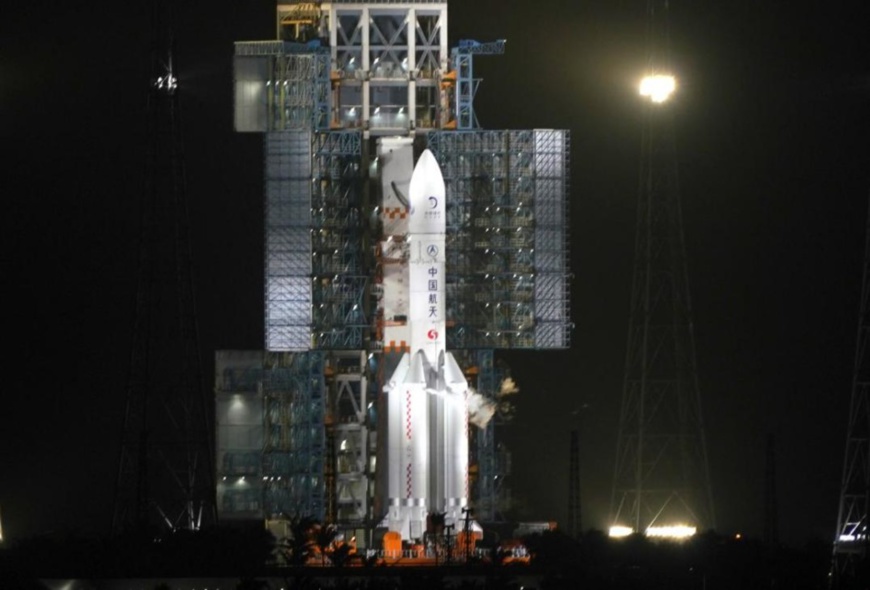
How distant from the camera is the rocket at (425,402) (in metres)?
74.5

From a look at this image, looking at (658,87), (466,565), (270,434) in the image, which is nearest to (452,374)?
(466,565)

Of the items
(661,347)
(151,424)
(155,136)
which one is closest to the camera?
(155,136)

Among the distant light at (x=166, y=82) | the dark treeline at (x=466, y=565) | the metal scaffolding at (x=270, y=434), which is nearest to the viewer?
the dark treeline at (x=466, y=565)

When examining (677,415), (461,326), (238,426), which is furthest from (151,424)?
(677,415)

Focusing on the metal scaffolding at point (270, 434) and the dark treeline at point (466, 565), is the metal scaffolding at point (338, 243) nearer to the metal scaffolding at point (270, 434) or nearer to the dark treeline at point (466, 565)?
the metal scaffolding at point (270, 434)

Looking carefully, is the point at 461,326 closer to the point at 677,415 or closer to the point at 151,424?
the point at 677,415

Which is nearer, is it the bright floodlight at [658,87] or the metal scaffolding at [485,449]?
the bright floodlight at [658,87]

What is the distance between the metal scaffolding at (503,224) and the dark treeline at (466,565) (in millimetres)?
7747

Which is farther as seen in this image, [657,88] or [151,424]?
Result: [151,424]

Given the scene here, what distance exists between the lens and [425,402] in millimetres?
74500

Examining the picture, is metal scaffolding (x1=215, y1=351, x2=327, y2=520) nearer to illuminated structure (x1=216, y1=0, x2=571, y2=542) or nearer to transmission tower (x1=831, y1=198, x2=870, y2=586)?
illuminated structure (x1=216, y1=0, x2=571, y2=542)

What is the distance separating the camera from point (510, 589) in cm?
6638

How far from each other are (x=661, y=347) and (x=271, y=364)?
35.2 feet

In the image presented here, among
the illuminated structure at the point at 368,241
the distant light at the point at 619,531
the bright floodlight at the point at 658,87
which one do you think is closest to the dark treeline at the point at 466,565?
the distant light at the point at 619,531
